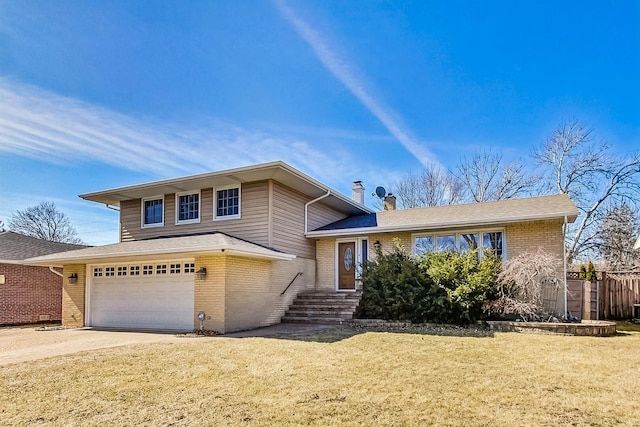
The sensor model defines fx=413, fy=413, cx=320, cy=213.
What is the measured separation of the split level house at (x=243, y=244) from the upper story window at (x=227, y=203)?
35mm

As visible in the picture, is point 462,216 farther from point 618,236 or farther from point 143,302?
point 618,236

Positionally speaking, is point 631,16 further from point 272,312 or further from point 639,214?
point 639,214

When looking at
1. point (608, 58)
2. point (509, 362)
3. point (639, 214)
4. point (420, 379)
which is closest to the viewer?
point (420, 379)

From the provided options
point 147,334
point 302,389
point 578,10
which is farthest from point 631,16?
point 147,334

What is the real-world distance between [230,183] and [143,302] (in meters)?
4.58

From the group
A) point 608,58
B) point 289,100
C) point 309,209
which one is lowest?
point 309,209

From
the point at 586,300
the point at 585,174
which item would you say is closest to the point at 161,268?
the point at 586,300

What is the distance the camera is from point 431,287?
11258 millimetres

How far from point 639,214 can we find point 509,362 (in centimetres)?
2084

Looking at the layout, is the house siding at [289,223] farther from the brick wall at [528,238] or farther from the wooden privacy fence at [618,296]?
the wooden privacy fence at [618,296]

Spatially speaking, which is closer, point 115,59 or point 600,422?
point 600,422

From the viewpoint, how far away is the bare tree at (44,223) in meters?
36.8

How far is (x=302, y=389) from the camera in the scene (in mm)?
5066

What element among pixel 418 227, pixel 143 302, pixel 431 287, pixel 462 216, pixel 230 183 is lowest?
pixel 143 302
